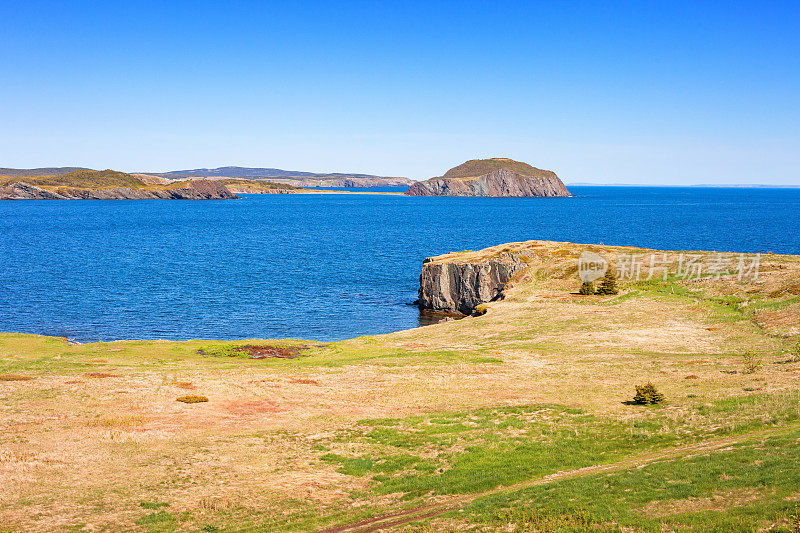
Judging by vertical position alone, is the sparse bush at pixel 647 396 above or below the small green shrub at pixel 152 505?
above

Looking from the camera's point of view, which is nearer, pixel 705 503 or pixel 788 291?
pixel 705 503

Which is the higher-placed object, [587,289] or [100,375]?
[587,289]

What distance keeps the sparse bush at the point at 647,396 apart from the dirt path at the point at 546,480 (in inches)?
272

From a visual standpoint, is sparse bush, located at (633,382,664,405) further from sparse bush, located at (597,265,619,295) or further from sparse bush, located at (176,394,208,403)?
sparse bush, located at (597,265,619,295)

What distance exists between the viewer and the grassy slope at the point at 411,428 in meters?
24.2

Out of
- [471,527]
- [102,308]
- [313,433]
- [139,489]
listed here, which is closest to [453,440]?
[313,433]

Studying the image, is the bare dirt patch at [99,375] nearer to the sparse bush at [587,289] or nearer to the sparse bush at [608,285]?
the sparse bush at [587,289]

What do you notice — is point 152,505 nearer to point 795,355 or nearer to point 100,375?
point 100,375

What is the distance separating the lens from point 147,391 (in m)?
42.2

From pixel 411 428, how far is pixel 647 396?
14970 mm

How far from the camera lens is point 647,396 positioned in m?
37.4

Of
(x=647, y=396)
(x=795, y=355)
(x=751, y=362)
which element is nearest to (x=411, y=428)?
(x=647, y=396)

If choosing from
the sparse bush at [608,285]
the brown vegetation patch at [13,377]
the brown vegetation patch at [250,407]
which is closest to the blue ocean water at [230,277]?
the sparse bush at [608,285]

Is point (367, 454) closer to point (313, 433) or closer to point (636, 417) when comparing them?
point (313, 433)
